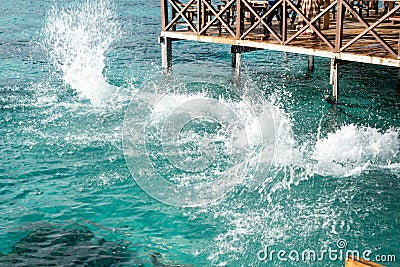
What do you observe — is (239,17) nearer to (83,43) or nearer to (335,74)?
(335,74)

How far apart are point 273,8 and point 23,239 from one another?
28.0 ft

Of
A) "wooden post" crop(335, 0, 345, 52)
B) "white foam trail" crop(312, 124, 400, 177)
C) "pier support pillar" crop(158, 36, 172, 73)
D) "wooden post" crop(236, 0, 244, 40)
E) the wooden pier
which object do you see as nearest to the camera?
"white foam trail" crop(312, 124, 400, 177)

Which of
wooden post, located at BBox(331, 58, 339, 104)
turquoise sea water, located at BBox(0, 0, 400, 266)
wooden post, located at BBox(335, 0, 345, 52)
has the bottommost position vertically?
turquoise sea water, located at BBox(0, 0, 400, 266)

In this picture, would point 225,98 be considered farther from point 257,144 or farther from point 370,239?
point 370,239

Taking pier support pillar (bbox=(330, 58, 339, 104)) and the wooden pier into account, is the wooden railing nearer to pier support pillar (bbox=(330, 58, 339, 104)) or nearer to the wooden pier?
the wooden pier

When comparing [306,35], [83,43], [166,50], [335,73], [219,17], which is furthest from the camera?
[83,43]

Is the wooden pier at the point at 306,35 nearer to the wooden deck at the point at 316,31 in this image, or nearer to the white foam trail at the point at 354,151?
the wooden deck at the point at 316,31

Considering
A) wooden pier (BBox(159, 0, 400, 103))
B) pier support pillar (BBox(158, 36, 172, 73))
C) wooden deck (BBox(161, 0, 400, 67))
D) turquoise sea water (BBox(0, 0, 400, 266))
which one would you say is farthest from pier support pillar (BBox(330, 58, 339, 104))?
pier support pillar (BBox(158, 36, 172, 73))

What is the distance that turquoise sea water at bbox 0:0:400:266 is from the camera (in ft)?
29.1

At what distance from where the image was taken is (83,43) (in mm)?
28953

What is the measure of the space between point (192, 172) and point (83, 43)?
19145 millimetres

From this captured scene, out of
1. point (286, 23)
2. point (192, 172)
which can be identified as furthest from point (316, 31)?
point (192, 172)

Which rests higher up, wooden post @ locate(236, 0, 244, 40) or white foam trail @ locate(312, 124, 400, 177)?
wooden post @ locate(236, 0, 244, 40)

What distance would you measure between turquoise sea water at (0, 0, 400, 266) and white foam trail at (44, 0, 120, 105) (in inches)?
7.8
